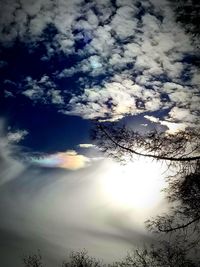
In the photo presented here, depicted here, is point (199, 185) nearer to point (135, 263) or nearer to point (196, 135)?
point (196, 135)

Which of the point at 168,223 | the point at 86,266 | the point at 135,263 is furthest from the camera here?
the point at 86,266

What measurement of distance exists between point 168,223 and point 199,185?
6.09 feet

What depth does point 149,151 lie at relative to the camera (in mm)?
7562

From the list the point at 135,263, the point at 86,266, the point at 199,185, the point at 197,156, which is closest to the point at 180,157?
the point at 197,156

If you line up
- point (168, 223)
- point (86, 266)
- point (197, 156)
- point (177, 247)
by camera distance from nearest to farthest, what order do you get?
point (197, 156) → point (168, 223) → point (177, 247) → point (86, 266)

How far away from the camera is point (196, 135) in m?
7.25

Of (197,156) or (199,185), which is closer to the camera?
(197,156)

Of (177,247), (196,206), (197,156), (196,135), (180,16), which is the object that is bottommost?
(177,247)

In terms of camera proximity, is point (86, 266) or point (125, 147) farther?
point (86, 266)

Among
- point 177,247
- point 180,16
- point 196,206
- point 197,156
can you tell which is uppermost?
point 180,16

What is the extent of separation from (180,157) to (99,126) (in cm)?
210

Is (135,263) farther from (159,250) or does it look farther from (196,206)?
(196,206)

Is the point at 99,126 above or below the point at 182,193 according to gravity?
above

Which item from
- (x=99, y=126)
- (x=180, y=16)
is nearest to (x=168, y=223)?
(x=99, y=126)
